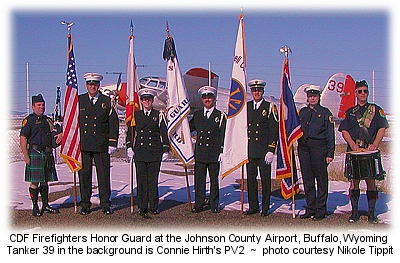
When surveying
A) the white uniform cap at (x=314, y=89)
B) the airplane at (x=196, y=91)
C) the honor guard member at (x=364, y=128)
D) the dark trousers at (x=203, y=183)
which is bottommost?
the dark trousers at (x=203, y=183)

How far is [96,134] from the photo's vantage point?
6.69m

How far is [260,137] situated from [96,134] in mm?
2395

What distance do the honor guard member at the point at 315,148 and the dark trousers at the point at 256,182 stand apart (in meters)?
0.52

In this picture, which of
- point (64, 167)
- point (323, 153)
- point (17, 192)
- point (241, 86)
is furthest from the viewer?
point (64, 167)

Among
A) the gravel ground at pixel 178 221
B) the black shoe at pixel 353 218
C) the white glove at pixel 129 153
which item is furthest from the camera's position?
the white glove at pixel 129 153

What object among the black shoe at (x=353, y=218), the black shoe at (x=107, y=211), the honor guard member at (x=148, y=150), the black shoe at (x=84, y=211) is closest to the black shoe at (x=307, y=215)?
the black shoe at (x=353, y=218)

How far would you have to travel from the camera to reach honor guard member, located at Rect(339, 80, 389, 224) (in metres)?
6.06

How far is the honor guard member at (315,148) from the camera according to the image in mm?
6273

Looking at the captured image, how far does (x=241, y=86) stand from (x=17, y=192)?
456 centimetres

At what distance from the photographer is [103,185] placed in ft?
22.4

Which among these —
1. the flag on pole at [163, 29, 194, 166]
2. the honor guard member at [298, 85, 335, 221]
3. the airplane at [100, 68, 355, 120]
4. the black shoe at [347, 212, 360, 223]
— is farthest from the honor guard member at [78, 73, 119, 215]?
the airplane at [100, 68, 355, 120]

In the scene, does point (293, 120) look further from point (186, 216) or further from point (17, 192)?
point (17, 192)

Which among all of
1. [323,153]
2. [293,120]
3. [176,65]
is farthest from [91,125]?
[323,153]

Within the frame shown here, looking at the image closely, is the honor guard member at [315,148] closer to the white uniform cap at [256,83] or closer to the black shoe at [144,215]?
the white uniform cap at [256,83]
